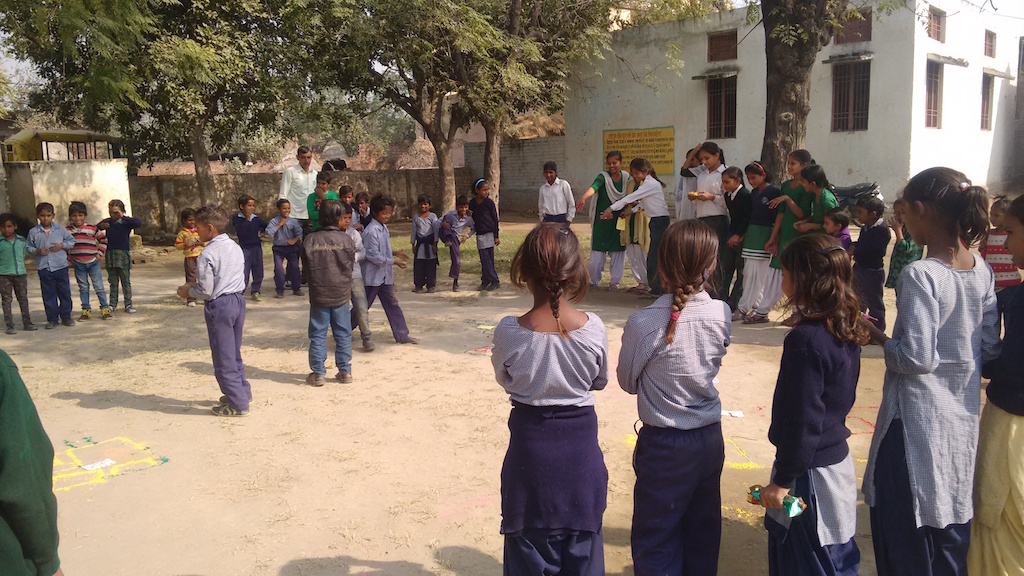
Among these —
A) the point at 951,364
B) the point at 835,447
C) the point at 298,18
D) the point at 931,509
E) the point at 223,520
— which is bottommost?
the point at 223,520

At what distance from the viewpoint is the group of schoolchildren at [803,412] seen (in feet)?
7.97

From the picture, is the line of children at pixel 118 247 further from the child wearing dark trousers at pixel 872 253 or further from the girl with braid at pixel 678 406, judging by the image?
the girl with braid at pixel 678 406

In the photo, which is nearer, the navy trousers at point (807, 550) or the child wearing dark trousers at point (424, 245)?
the navy trousers at point (807, 550)

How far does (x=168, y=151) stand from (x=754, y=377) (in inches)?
547

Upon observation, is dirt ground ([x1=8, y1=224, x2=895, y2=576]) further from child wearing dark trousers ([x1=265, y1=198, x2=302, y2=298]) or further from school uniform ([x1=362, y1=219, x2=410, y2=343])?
child wearing dark trousers ([x1=265, y1=198, x2=302, y2=298])

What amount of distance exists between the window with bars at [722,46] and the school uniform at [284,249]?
12224mm

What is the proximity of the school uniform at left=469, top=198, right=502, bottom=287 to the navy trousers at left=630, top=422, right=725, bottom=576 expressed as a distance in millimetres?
7039

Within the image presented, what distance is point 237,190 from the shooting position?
17.9 metres

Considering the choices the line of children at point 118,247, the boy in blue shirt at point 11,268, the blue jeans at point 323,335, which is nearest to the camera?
the blue jeans at point 323,335

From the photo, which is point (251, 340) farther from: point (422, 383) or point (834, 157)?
point (834, 157)

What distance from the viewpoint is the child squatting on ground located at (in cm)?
564

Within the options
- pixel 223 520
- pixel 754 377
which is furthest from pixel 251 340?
pixel 754 377

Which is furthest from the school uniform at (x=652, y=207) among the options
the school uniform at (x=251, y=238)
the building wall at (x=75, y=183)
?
the building wall at (x=75, y=183)

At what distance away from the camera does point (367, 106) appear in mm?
16750
